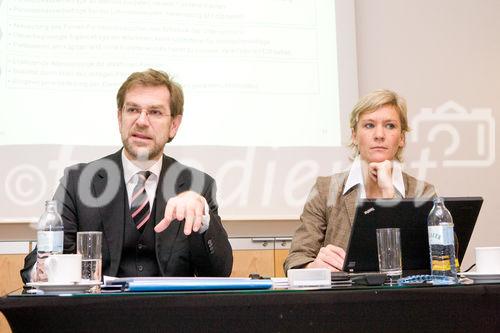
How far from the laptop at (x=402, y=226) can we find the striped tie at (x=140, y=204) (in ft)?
2.69

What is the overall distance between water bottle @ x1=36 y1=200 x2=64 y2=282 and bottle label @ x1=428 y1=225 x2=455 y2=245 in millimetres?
951

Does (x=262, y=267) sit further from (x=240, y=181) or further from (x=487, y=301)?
(x=487, y=301)

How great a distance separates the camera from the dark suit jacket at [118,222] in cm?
210

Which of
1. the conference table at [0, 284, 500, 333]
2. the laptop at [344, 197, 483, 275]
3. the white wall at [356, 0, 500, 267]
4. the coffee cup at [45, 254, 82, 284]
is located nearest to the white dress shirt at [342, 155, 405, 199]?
the laptop at [344, 197, 483, 275]

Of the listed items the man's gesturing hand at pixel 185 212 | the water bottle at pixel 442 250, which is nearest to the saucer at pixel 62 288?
the man's gesturing hand at pixel 185 212

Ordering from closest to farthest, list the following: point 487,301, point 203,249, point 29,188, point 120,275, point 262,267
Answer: point 487,301 → point 203,249 → point 120,275 → point 29,188 → point 262,267

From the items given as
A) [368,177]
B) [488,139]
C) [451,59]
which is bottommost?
[368,177]

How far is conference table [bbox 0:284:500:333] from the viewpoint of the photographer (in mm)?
1290

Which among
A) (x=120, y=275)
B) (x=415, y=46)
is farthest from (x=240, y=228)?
(x=415, y=46)

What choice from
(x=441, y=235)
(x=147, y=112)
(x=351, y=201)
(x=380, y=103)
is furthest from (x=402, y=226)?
(x=147, y=112)

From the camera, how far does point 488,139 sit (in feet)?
12.0

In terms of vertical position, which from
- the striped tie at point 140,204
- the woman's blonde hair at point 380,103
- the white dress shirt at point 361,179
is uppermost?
the woman's blonde hair at point 380,103

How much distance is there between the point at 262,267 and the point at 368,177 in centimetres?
87

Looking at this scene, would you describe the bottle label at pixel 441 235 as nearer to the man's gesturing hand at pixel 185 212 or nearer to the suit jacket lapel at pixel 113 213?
the man's gesturing hand at pixel 185 212
